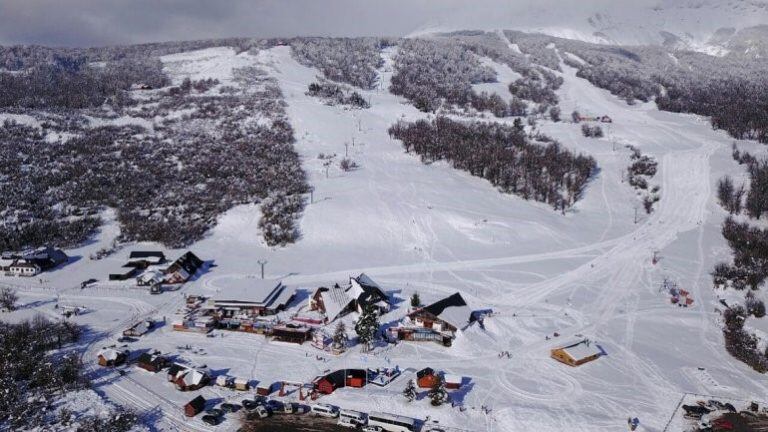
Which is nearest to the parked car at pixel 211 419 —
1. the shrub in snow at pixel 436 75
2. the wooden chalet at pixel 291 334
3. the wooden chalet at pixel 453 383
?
the wooden chalet at pixel 291 334

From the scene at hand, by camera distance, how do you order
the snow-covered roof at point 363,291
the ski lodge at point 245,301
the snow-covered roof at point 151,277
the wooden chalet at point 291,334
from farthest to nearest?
the snow-covered roof at point 151,277
the snow-covered roof at point 363,291
the ski lodge at point 245,301
the wooden chalet at point 291,334

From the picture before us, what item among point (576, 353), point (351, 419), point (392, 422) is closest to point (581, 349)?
point (576, 353)

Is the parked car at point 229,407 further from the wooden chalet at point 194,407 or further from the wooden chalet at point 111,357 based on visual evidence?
the wooden chalet at point 111,357

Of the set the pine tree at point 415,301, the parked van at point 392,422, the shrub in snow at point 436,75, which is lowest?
the parked van at point 392,422

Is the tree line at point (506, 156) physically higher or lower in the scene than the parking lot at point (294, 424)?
higher

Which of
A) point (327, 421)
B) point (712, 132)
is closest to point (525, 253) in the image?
point (327, 421)

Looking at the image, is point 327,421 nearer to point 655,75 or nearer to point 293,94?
point 293,94

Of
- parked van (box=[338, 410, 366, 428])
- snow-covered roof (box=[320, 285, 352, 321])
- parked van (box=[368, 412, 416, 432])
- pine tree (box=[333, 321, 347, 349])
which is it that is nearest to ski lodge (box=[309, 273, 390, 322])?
snow-covered roof (box=[320, 285, 352, 321])

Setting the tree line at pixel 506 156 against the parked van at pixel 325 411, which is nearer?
the parked van at pixel 325 411
